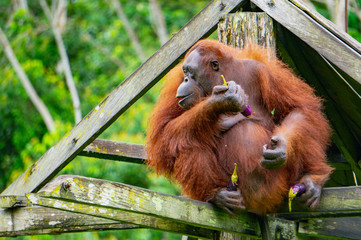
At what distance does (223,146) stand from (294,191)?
1.68ft

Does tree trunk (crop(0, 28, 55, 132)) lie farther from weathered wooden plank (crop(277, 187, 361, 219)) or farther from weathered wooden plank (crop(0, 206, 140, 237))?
weathered wooden plank (crop(277, 187, 361, 219))

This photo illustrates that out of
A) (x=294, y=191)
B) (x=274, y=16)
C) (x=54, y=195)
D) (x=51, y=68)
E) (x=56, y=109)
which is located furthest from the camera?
(x=51, y=68)

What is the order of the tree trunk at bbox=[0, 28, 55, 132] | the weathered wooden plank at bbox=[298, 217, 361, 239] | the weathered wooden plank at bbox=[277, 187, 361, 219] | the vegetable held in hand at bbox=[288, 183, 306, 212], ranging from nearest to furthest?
the weathered wooden plank at bbox=[277, 187, 361, 219]
the vegetable held in hand at bbox=[288, 183, 306, 212]
the weathered wooden plank at bbox=[298, 217, 361, 239]
the tree trunk at bbox=[0, 28, 55, 132]

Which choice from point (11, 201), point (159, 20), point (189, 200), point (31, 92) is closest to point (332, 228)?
point (189, 200)

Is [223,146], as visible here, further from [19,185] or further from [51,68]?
[51,68]

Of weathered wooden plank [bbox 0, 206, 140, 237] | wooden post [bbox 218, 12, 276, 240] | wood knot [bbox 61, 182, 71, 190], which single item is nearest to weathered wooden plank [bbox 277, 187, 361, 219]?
wooden post [bbox 218, 12, 276, 240]

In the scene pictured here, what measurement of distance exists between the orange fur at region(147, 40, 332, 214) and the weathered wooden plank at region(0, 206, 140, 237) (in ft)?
2.37

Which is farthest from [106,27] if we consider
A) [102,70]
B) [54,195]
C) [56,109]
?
[54,195]

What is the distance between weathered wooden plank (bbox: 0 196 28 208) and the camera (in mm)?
3721

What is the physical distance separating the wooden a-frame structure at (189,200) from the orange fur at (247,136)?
0.59 ft

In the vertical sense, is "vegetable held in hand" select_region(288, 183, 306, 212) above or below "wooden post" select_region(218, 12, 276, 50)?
below

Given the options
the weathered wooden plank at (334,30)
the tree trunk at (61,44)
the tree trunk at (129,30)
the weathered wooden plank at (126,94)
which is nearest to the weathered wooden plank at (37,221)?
the weathered wooden plank at (126,94)

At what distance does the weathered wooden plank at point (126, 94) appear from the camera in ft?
11.7

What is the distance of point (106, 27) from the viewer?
15695 millimetres
